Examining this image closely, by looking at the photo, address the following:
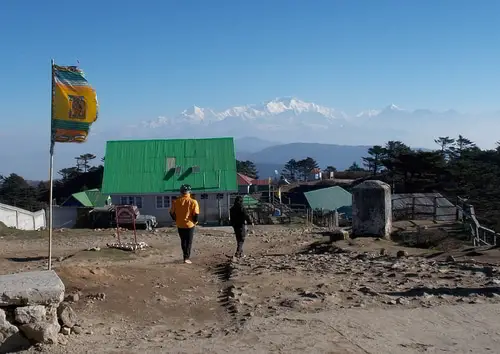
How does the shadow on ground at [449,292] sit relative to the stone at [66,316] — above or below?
below

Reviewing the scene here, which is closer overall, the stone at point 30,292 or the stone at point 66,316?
the stone at point 30,292

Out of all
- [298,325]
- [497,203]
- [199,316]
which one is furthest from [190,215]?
[497,203]

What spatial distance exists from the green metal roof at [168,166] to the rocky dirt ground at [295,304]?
88.1 ft

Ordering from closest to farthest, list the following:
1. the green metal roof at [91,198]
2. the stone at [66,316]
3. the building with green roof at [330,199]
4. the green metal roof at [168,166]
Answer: the stone at [66,316] → the green metal roof at [168,166] → the green metal roof at [91,198] → the building with green roof at [330,199]

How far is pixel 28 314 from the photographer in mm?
6168

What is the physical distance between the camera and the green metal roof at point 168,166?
4038 cm

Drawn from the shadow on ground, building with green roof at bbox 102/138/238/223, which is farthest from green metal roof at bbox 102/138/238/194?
the shadow on ground

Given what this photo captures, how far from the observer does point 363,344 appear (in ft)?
20.7

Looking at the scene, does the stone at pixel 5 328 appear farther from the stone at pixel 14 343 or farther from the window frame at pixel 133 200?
the window frame at pixel 133 200

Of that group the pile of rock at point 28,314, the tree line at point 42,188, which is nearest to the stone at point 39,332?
the pile of rock at point 28,314

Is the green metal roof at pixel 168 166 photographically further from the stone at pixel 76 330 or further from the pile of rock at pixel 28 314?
the pile of rock at pixel 28 314

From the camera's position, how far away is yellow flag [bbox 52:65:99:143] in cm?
977

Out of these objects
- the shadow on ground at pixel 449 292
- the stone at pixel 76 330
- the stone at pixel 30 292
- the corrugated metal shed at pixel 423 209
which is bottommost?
the stone at pixel 76 330

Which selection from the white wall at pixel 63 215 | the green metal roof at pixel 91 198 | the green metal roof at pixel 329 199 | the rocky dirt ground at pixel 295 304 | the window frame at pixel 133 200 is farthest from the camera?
the green metal roof at pixel 329 199
